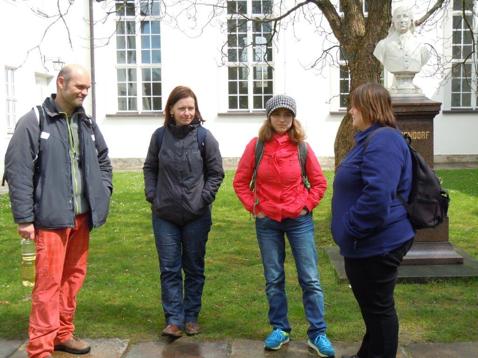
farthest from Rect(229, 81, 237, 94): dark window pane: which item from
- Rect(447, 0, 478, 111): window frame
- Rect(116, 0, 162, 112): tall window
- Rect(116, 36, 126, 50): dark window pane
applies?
Rect(447, 0, 478, 111): window frame

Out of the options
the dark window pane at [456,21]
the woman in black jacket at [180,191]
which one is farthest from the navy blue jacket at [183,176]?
the dark window pane at [456,21]

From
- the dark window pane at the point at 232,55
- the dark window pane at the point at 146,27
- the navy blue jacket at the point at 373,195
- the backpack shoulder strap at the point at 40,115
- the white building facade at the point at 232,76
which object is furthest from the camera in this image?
the dark window pane at the point at 146,27

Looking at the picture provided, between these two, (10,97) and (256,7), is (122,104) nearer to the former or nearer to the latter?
(10,97)

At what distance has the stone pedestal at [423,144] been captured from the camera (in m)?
6.77

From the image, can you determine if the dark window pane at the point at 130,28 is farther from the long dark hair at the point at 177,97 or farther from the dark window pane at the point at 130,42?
the long dark hair at the point at 177,97

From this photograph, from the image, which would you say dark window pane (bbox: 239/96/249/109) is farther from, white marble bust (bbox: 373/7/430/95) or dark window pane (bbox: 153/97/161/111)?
white marble bust (bbox: 373/7/430/95)

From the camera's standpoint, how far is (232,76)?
69.3 ft

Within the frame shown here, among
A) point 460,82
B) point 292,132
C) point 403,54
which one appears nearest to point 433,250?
point 403,54

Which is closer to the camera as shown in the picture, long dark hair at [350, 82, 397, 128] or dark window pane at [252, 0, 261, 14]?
long dark hair at [350, 82, 397, 128]

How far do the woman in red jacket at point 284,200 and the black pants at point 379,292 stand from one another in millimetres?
608

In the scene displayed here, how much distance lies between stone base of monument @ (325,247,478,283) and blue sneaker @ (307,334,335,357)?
2.03 metres

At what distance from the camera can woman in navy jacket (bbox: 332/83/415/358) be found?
11.6 ft

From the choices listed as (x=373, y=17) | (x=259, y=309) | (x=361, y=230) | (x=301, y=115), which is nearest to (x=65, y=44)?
(x=301, y=115)

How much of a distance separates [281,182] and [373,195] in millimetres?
1012
